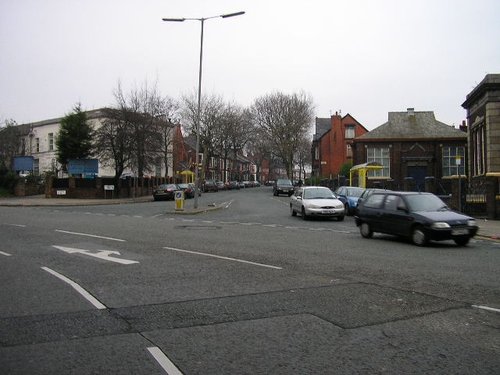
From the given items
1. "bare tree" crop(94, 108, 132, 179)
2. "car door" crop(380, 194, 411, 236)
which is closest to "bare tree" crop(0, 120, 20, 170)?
"bare tree" crop(94, 108, 132, 179)

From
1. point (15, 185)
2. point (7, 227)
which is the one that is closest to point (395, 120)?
point (15, 185)

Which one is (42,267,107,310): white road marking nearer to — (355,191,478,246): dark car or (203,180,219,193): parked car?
(355,191,478,246): dark car

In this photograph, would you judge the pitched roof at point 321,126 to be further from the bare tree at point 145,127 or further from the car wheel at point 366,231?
the car wheel at point 366,231

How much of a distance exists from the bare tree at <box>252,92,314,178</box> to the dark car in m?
54.6

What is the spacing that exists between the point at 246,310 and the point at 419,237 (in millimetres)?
8324

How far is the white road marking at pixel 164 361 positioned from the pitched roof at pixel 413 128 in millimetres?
44163

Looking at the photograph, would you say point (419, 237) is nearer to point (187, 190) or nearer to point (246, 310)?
point (246, 310)

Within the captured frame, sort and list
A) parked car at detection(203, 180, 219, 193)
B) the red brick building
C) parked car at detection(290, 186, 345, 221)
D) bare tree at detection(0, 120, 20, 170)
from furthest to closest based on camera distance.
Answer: the red brick building
parked car at detection(203, 180, 219, 193)
bare tree at detection(0, 120, 20, 170)
parked car at detection(290, 186, 345, 221)

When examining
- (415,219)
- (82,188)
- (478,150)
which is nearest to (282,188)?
(82,188)

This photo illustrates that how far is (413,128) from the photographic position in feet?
154

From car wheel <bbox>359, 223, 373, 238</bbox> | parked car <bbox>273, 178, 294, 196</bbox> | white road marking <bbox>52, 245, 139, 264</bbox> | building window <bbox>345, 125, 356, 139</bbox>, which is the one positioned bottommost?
white road marking <bbox>52, 245, 139, 264</bbox>

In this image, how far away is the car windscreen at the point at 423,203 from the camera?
13.7 meters

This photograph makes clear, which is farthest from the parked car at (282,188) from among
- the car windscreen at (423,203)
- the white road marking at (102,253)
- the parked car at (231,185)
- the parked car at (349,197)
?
the white road marking at (102,253)

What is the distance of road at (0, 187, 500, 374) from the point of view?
4.37 metres
